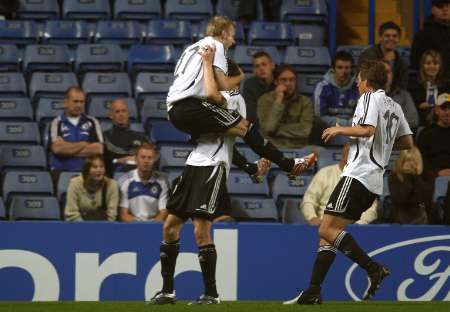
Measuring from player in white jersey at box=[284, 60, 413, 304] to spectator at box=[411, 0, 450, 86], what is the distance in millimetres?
5318

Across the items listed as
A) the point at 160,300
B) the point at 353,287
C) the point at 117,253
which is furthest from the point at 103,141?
the point at 160,300

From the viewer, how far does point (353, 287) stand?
425 inches

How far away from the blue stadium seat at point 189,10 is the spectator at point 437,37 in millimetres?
2513

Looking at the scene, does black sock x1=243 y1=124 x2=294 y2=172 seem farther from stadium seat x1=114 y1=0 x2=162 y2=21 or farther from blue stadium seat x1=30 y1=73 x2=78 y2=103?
stadium seat x1=114 y1=0 x2=162 y2=21

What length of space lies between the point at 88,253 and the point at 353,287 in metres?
2.37

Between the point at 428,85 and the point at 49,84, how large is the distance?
415cm

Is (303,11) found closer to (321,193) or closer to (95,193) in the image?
(321,193)

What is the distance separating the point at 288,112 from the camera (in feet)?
41.3

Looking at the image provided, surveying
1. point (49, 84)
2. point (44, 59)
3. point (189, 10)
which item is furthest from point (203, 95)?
point (189, 10)

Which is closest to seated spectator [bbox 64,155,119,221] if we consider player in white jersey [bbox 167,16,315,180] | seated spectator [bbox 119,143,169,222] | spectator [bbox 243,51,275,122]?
seated spectator [bbox 119,143,169,222]

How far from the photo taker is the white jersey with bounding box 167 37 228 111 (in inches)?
316

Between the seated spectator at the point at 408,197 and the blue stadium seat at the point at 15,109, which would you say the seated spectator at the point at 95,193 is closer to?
the blue stadium seat at the point at 15,109

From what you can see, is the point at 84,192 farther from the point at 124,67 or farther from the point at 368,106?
the point at 368,106

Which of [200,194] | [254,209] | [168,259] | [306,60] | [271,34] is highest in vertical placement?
[271,34]
